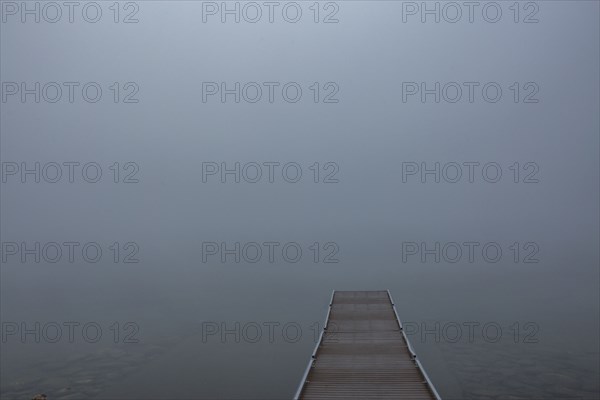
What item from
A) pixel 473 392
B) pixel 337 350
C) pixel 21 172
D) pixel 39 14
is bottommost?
pixel 473 392

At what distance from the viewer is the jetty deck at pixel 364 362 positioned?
861cm

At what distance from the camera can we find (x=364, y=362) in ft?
34.1

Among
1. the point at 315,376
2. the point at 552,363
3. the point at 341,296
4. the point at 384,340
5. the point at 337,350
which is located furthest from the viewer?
the point at 552,363

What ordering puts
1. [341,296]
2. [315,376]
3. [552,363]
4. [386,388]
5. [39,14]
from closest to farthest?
[386,388], [315,376], [39,14], [341,296], [552,363]

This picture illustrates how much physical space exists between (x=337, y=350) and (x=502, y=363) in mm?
11746

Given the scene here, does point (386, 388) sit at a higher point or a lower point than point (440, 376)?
higher

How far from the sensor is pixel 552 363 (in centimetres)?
2025

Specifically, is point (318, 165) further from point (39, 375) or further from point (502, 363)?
point (39, 375)

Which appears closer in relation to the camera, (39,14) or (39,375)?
(39,14)

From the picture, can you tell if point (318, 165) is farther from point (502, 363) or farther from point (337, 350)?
point (502, 363)

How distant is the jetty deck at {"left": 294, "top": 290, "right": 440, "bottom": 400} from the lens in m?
8.61

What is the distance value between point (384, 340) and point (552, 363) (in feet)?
36.5

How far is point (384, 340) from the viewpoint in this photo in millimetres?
12344

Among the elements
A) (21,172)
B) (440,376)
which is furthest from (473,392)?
(21,172)
